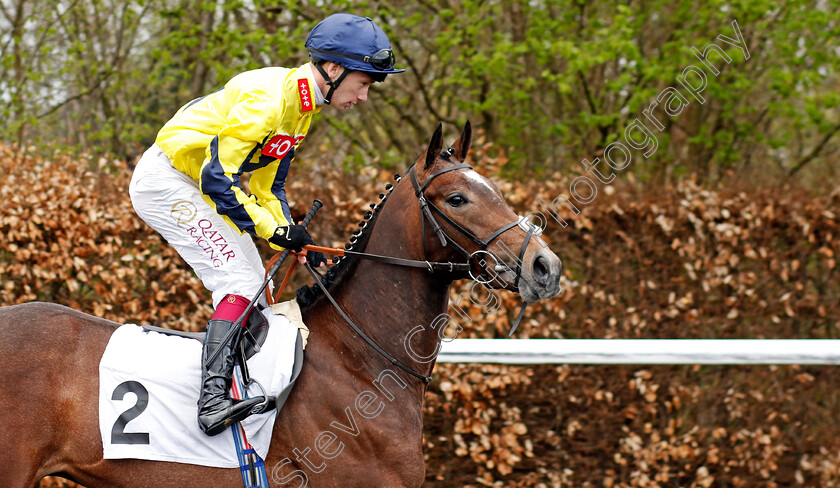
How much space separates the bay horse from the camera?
272 cm

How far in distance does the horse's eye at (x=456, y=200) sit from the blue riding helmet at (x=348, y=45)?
61cm

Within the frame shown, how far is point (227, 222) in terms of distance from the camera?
9.81ft

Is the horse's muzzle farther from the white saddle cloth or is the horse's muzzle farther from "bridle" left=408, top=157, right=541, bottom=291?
the white saddle cloth

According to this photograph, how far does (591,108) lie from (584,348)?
16.0 ft

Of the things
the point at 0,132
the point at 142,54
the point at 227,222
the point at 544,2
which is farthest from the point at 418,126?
the point at 227,222

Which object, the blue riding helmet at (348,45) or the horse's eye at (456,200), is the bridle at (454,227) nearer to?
the horse's eye at (456,200)

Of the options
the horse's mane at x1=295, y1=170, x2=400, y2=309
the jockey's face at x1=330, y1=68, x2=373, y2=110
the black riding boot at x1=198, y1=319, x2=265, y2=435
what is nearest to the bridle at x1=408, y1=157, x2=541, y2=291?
the horse's mane at x1=295, y1=170, x2=400, y2=309

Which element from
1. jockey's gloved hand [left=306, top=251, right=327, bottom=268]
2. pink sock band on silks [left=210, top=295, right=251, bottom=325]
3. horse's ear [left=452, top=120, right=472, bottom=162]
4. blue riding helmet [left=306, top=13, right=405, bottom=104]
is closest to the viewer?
pink sock band on silks [left=210, top=295, right=251, bottom=325]

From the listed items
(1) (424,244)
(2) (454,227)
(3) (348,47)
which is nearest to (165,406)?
(1) (424,244)

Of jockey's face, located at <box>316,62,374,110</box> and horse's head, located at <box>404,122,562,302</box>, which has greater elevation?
jockey's face, located at <box>316,62,374,110</box>

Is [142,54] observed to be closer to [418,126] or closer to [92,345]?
[418,126]

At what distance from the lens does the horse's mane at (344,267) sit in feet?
10.2

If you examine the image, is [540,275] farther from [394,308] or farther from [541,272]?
[394,308]

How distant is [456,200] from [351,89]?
679mm
